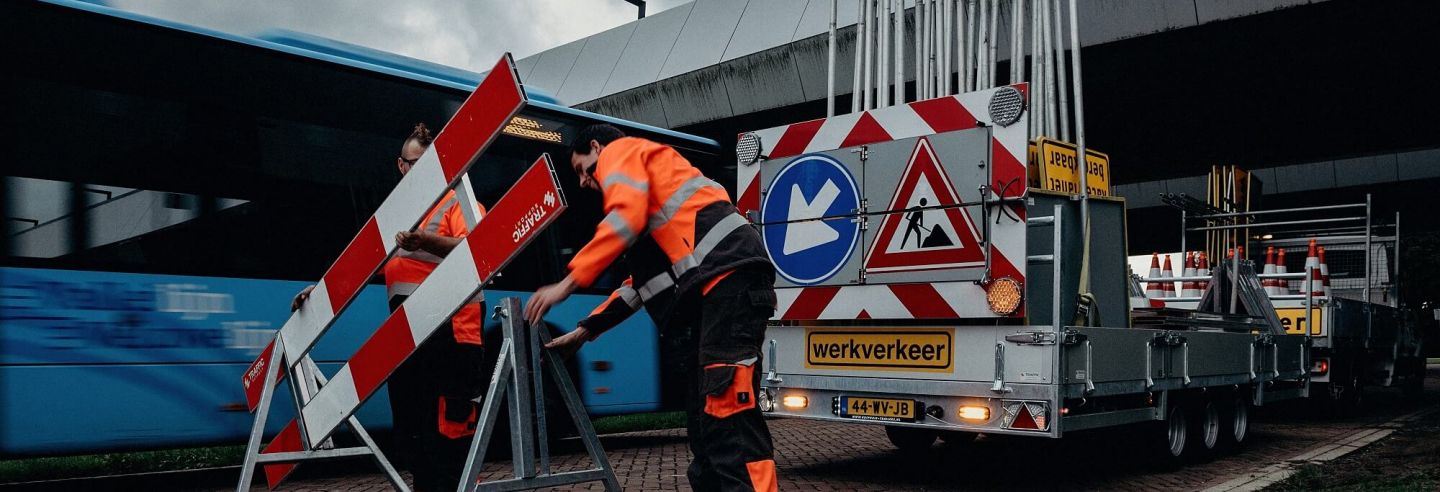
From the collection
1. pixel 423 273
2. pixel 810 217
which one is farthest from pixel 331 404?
pixel 810 217

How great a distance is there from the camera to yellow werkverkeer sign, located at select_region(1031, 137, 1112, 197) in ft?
19.7

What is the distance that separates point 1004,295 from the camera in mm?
5805

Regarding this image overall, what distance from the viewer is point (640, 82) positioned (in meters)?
18.6

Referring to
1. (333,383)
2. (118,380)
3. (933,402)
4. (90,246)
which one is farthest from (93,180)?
(933,402)

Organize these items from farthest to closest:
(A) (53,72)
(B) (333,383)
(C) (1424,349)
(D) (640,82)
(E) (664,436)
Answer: (D) (640,82) < (C) (1424,349) < (E) (664,436) < (A) (53,72) < (B) (333,383)

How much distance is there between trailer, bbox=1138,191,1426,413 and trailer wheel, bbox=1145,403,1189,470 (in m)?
3.22

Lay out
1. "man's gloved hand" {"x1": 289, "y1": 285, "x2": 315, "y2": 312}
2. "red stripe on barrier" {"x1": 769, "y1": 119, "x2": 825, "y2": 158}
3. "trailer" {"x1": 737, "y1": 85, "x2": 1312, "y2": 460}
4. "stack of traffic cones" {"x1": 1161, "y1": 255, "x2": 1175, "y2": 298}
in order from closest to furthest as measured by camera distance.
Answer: "man's gloved hand" {"x1": 289, "y1": 285, "x2": 315, "y2": 312} → "trailer" {"x1": 737, "y1": 85, "x2": 1312, "y2": 460} → "red stripe on barrier" {"x1": 769, "y1": 119, "x2": 825, "y2": 158} → "stack of traffic cones" {"x1": 1161, "y1": 255, "x2": 1175, "y2": 298}

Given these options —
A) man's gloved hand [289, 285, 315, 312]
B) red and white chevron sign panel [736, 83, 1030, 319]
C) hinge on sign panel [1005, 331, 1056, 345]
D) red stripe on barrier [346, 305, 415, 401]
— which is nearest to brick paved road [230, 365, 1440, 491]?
red and white chevron sign panel [736, 83, 1030, 319]

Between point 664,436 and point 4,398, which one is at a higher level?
point 4,398

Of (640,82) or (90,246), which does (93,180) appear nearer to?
(90,246)

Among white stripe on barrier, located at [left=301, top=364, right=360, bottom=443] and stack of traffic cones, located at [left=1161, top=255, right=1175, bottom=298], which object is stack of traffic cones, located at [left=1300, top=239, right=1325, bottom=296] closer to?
stack of traffic cones, located at [left=1161, top=255, right=1175, bottom=298]

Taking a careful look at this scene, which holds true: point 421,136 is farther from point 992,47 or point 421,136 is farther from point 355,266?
point 992,47

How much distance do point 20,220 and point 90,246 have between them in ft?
1.21

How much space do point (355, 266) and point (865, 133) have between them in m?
3.54
